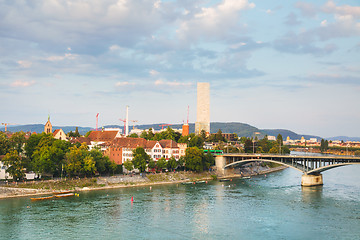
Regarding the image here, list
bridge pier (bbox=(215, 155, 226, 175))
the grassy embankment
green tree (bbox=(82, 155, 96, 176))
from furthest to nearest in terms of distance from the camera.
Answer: bridge pier (bbox=(215, 155, 226, 175)) < green tree (bbox=(82, 155, 96, 176)) < the grassy embankment

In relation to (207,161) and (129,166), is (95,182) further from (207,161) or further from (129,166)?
(207,161)

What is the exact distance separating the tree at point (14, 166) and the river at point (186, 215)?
8.89 metres

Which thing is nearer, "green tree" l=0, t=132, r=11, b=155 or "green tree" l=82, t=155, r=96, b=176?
"green tree" l=82, t=155, r=96, b=176

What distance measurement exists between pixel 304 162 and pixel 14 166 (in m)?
71.3

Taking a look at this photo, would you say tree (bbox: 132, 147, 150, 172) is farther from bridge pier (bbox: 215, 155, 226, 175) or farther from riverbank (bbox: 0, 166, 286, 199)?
bridge pier (bbox: 215, 155, 226, 175)

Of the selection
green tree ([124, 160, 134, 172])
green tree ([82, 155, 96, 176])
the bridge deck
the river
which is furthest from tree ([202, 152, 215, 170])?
green tree ([82, 155, 96, 176])

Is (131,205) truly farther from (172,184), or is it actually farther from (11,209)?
(172,184)

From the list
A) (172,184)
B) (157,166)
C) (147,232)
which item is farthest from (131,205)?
(157,166)

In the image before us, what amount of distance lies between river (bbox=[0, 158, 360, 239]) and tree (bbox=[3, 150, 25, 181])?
29.2 ft

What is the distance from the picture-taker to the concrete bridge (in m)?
86.5

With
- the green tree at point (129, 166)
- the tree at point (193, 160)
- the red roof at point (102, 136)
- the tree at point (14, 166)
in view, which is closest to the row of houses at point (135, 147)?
the tree at point (193, 160)

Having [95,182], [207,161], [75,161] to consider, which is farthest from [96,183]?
[207,161]

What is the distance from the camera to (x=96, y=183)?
82.4 meters

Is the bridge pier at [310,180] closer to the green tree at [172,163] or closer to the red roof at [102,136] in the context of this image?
the green tree at [172,163]
